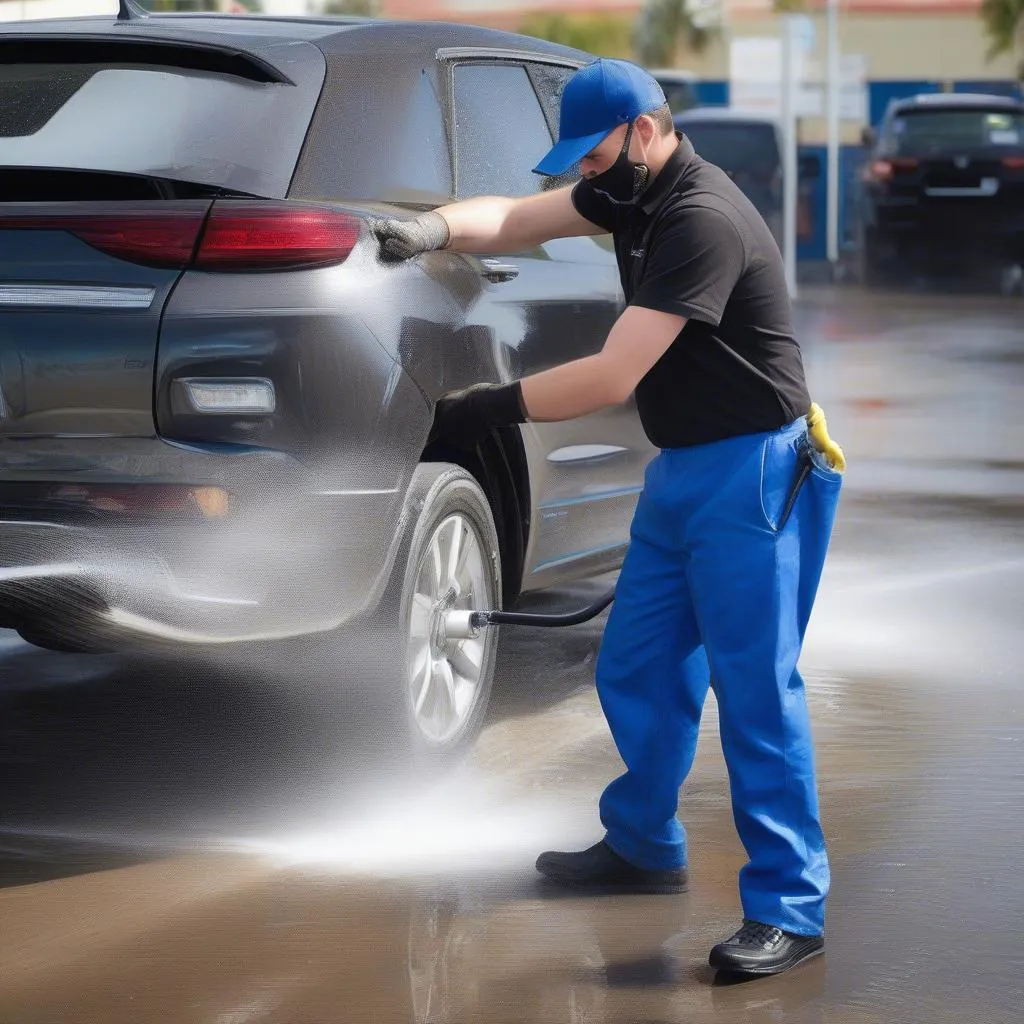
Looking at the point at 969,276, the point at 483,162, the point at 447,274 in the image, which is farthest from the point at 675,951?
the point at 969,276

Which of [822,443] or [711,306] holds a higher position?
[711,306]

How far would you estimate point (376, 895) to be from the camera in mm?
4555

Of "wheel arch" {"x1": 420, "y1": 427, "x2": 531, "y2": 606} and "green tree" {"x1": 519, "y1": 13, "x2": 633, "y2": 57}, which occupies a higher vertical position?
"wheel arch" {"x1": 420, "y1": 427, "x2": 531, "y2": 606}

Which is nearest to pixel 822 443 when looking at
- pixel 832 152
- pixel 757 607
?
pixel 757 607

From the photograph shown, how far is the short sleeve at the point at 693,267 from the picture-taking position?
4043 millimetres

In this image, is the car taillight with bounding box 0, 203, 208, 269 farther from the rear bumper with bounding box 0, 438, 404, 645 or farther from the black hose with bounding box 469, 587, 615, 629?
the black hose with bounding box 469, 587, 615, 629

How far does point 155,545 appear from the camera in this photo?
4520 mm

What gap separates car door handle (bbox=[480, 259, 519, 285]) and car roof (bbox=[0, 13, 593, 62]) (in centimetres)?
54

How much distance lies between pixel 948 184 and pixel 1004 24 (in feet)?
116

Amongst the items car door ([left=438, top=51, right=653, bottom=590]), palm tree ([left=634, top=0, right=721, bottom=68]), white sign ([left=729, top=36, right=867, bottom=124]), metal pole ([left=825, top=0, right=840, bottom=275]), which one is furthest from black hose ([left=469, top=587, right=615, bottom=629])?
palm tree ([left=634, top=0, right=721, bottom=68])

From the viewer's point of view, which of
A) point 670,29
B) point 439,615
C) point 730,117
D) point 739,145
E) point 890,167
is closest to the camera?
point 439,615

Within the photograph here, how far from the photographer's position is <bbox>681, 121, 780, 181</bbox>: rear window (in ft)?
77.3

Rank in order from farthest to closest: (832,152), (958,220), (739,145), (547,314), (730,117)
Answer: (832,152)
(730,117)
(739,145)
(958,220)
(547,314)

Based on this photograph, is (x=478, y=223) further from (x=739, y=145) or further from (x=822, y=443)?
(x=739, y=145)
